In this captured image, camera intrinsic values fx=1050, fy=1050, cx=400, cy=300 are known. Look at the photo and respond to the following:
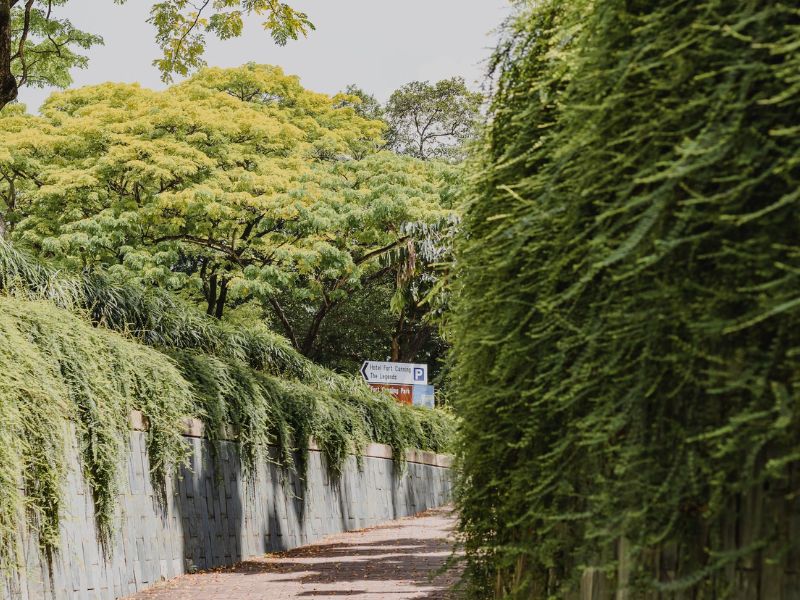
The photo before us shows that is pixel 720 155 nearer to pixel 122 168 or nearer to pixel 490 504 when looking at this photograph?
pixel 490 504

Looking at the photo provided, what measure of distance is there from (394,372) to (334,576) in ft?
41.7

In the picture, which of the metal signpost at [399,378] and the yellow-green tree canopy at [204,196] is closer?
the metal signpost at [399,378]

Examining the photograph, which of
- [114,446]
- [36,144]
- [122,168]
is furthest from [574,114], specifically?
[36,144]

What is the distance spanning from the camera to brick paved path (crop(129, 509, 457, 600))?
9883mm

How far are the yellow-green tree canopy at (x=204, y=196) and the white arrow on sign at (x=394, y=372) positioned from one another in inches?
109

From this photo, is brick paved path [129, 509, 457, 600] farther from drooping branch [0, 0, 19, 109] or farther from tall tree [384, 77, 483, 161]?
tall tree [384, 77, 483, 161]

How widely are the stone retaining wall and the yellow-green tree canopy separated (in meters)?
7.41

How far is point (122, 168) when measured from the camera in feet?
80.4

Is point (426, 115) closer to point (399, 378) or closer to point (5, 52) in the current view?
Answer: point (399, 378)

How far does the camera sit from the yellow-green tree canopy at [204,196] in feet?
78.6

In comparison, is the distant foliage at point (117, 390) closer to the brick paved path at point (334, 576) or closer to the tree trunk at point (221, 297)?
the brick paved path at point (334, 576)

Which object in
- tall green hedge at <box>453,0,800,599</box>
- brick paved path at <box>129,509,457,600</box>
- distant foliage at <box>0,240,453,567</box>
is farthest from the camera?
brick paved path at <box>129,509,457,600</box>

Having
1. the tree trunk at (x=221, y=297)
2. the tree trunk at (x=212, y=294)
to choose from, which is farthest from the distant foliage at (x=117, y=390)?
the tree trunk at (x=212, y=294)

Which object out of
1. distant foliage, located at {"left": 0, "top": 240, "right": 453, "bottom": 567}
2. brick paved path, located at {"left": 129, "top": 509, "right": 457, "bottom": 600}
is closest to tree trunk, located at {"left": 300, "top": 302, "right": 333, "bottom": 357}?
distant foliage, located at {"left": 0, "top": 240, "right": 453, "bottom": 567}
